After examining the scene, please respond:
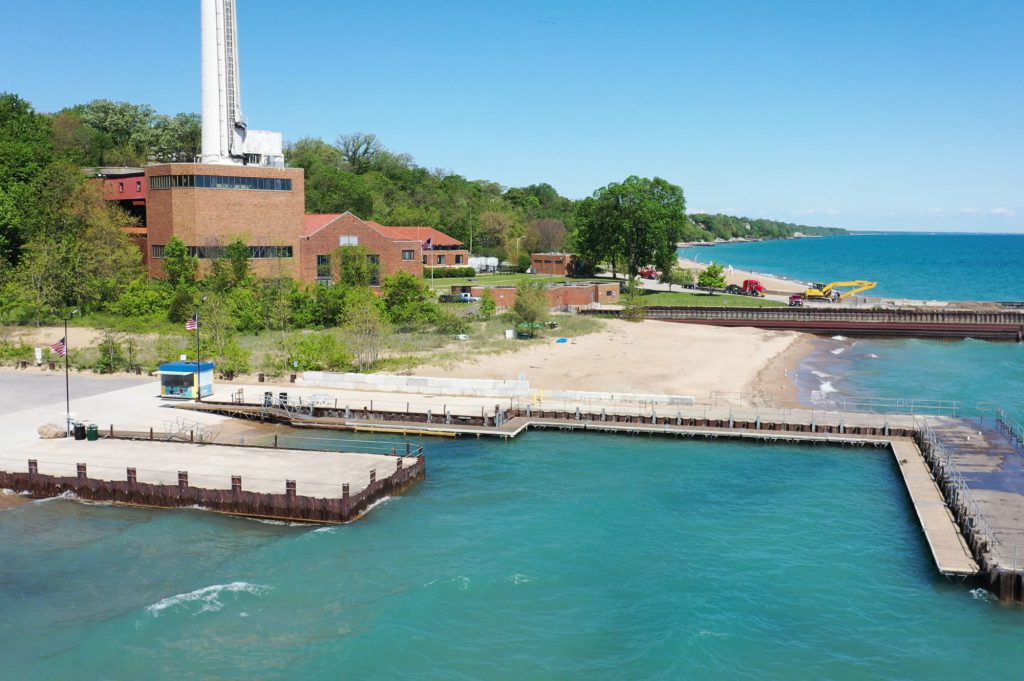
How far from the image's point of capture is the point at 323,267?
98.9 m

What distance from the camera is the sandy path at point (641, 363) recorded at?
67.0m

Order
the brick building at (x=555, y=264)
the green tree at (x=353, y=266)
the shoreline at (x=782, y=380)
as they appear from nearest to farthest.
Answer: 1. the shoreline at (x=782, y=380)
2. the green tree at (x=353, y=266)
3. the brick building at (x=555, y=264)

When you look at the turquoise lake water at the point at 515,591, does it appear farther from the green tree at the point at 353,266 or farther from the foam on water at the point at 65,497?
the green tree at the point at 353,266

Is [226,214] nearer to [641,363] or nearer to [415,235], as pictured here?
[415,235]

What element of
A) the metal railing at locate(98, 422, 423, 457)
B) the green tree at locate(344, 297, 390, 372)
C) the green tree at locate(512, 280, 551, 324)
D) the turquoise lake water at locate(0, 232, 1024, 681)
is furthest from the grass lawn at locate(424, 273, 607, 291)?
the turquoise lake water at locate(0, 232, 1024, 681)

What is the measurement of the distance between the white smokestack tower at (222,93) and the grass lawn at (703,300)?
167 feet

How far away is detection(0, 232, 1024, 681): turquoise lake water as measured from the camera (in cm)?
2895

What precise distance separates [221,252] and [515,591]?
67.6 meters

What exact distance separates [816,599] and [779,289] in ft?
370

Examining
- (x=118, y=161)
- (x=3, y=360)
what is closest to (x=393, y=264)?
(x=3, y=360)

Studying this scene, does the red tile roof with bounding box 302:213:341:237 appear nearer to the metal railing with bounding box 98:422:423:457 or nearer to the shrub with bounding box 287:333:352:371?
the shrub with bounding box 287:333:352:371

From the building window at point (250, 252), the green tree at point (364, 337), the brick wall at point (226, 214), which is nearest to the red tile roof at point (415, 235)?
the brick wall at point (226, 214)

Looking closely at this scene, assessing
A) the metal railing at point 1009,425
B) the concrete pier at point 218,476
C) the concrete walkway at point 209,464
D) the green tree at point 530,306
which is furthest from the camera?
the green tree at point 530,306

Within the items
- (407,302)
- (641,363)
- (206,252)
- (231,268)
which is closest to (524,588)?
(641,363)
